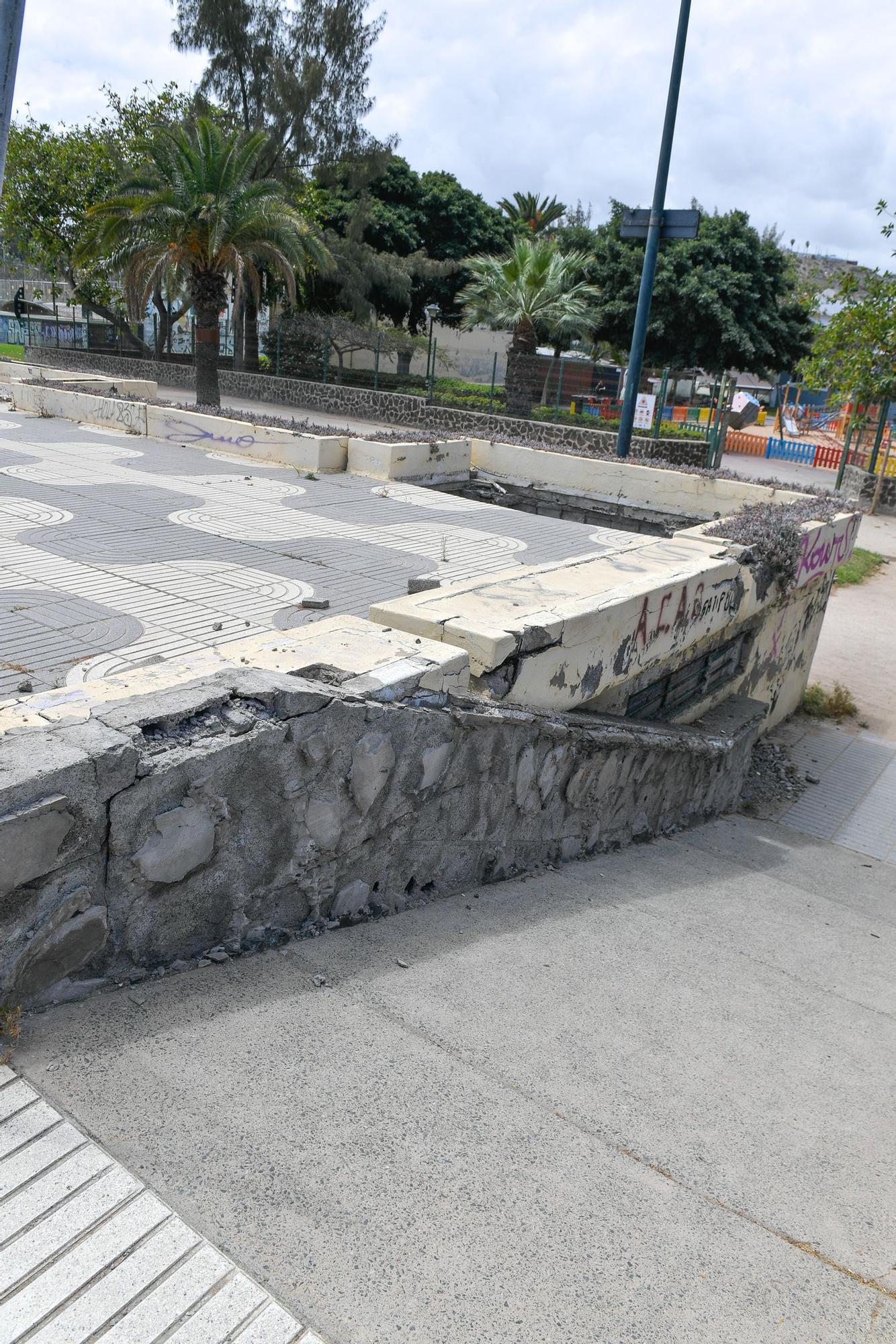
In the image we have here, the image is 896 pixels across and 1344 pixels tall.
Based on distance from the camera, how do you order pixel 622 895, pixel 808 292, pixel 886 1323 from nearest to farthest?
pixel 886 1323 → pixel 622 895 → pixel 808 292

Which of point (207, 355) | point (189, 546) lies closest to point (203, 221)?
point (207, 355)

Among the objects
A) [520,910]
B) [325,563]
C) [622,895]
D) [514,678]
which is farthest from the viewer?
[325,563]

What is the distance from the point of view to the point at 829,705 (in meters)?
14.7

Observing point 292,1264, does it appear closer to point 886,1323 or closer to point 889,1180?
point 886,1323

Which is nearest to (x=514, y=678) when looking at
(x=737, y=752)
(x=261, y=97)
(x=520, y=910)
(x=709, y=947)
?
(x=520, y=910)

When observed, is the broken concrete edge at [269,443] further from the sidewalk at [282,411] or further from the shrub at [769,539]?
the sidewalk at [282,411]

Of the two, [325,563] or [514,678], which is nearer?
[514,678]

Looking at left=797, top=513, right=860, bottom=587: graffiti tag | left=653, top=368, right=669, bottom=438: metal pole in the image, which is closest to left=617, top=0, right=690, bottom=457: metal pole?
Answer: left=797, top=513, right=860, bottom=587: graffiti tag

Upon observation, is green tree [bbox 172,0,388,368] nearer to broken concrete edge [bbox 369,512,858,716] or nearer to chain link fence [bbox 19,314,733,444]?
chain link fence [bbox 19,314,733,444]

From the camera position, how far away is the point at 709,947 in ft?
16.6

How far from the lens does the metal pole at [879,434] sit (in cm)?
2570

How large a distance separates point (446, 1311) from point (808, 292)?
27.5m

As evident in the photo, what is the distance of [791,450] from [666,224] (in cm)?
2381

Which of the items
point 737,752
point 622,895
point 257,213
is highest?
point 257,213
